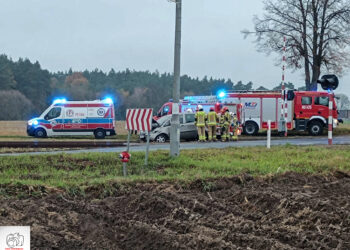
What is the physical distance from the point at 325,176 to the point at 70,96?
67.0m

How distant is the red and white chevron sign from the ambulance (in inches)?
894

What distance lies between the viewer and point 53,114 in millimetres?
36906

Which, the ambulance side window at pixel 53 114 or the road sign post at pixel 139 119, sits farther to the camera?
the ambulance side window at pixel 53 114

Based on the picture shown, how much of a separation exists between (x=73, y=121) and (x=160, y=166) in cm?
2292

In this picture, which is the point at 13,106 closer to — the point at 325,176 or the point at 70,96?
the point at 70,96

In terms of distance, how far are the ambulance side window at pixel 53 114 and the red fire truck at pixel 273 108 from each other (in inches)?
306

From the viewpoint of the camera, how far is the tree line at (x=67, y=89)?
85875mm

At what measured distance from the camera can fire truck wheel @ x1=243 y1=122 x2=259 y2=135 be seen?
35.1 metres

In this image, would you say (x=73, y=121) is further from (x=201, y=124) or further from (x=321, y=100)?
(x=321, y=100)

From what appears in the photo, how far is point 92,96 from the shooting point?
81125 millimetres

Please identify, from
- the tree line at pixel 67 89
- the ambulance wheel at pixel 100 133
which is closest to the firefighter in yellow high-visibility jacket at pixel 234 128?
the ambulance wheel at pixel 100 133

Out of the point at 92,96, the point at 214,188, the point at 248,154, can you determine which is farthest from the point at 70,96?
the point at 214,188

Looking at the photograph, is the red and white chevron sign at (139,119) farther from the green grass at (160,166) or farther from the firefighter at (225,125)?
the firefighter at (225,125)

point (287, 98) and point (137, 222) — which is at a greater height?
point (287, 98)
